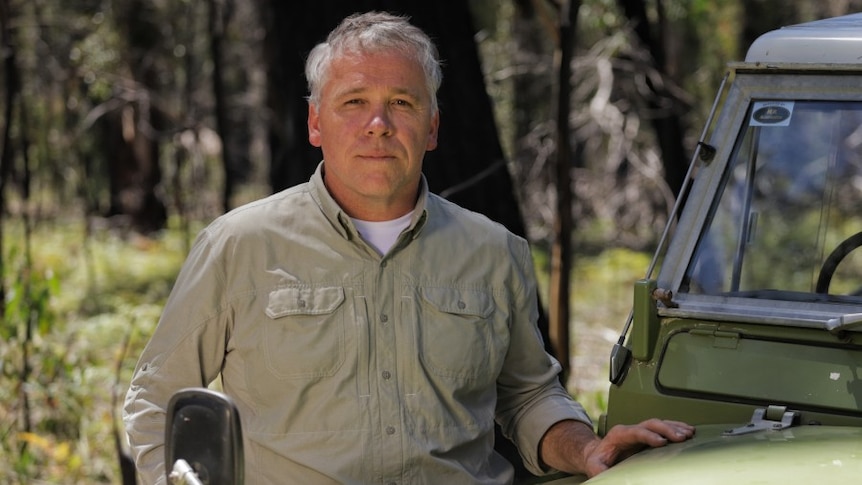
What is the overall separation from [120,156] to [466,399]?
18101 millimetres

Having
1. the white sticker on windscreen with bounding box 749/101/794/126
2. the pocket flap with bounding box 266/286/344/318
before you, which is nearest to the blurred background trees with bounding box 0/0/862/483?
the white sticker on windscreen with bounding box 749/101/794/126

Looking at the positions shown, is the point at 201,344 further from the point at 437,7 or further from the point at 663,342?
the point at 437,7

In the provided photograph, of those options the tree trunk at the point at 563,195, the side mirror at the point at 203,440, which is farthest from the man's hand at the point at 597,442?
the tree trunk at the point at 563,195

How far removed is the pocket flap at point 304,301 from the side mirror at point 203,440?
0.89 metres

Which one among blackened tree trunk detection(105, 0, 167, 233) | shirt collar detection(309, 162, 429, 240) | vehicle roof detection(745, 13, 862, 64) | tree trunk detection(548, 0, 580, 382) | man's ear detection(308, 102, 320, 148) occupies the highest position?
vehicle roof detection(745, 13, 862, 64)

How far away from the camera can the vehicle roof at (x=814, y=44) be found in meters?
3.38

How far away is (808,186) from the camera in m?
3.86

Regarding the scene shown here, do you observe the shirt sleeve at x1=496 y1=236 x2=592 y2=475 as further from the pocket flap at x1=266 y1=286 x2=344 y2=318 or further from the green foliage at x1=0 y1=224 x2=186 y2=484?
the green foliage at x1=0 y1=224 x2=186 y2=484

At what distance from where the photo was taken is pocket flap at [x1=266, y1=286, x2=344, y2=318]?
2996mm

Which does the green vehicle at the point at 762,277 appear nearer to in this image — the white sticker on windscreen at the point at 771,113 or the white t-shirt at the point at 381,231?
the white sticker on windscreen at the point at 771,113

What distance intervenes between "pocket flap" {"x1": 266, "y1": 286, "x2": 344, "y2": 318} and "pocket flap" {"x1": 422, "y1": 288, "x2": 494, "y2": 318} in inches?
9.2

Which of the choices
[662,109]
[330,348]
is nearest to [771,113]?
[330,348]

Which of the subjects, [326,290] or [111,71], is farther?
[111,71]

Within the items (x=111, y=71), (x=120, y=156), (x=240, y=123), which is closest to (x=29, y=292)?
(x=111, y=71)
